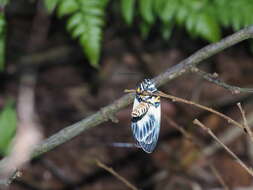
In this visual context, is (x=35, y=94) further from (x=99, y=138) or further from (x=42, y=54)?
(x=99, y=138)

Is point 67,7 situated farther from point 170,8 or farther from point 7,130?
point 7,130

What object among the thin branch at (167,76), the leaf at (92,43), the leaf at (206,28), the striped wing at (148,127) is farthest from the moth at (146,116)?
the leaf at (206,28)

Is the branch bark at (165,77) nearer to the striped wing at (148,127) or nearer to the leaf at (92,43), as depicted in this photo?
the striped wing at (148,127)

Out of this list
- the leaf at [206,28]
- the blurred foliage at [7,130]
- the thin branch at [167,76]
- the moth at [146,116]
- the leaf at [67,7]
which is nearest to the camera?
the moth at [146,116]

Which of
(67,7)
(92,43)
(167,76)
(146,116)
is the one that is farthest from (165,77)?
(67,7)

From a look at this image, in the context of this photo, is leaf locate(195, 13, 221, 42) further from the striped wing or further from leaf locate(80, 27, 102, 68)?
the striped wing

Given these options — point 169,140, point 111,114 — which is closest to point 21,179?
point 169,140

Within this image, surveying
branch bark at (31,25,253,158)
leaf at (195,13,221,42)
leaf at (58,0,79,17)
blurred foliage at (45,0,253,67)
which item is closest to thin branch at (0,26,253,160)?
branch bark at (31,25,253,158)
